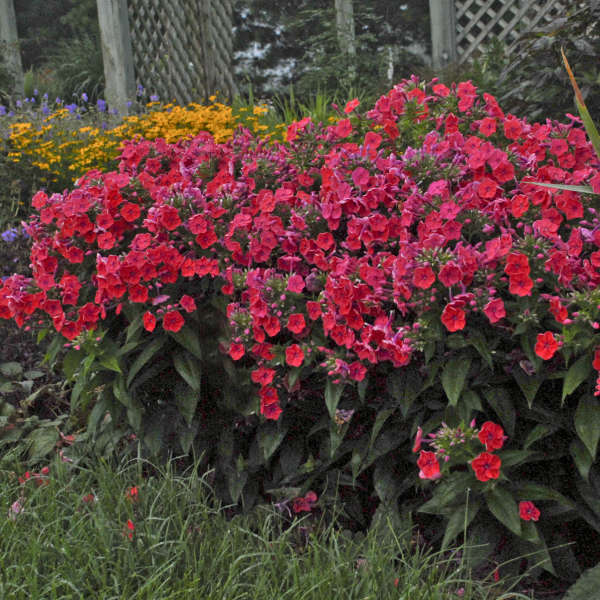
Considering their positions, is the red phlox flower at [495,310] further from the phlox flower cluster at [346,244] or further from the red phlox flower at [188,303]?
the red phlox flower at [188,303]

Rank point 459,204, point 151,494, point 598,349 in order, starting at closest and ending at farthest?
point 598,349 → point 459,204 → point 151,494

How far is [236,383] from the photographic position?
2.50 meters

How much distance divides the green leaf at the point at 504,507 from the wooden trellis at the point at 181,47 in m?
7.13

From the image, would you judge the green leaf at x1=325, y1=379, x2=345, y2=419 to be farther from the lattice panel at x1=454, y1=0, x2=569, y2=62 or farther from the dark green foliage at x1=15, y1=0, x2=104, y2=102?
the dark green foliage at x1=15, y1=0, x2=104, y2=102

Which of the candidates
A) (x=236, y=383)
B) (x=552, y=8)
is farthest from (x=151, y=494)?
(x=552, y=8)

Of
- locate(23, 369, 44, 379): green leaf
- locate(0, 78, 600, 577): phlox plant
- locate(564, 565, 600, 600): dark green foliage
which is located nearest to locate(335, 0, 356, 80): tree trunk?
locate(23, 369, 44, 379): green leaf

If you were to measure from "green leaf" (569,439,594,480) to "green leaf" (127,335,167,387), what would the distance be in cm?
121

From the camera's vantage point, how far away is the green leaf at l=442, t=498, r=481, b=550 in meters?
2.07

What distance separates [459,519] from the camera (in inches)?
82.1

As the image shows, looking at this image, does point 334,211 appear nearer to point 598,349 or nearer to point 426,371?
point 426,371

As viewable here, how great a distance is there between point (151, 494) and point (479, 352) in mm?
1111

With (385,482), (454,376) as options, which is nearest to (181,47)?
(385,482)

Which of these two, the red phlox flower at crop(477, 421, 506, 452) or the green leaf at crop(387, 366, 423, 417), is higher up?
the green leaf at crop(387, 366, 423, 417)

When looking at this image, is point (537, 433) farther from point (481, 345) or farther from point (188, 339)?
point (188, 339)
